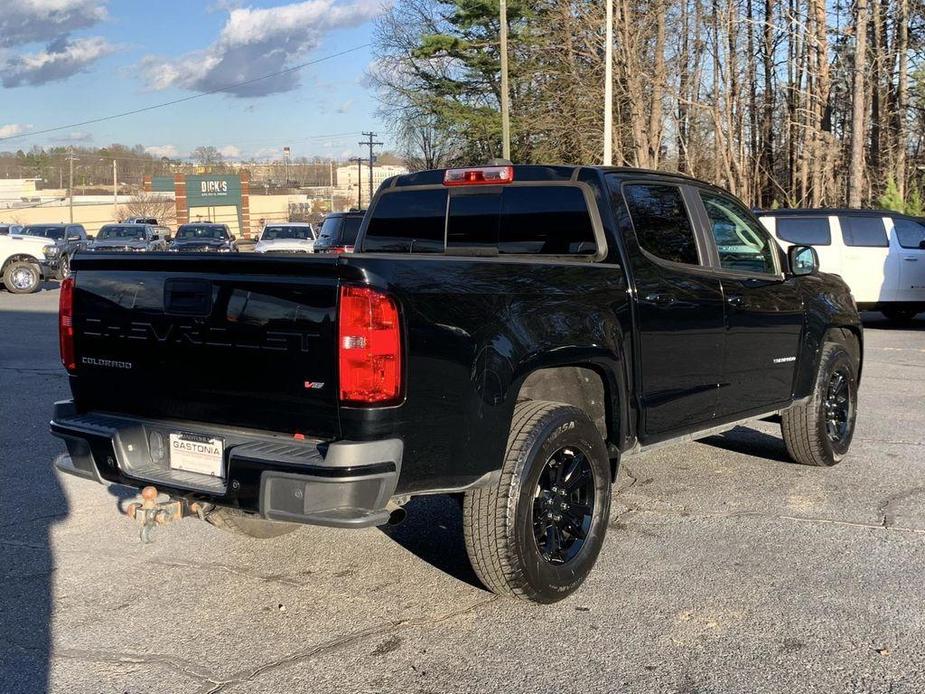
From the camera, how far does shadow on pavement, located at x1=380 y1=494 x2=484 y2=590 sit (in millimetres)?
4889

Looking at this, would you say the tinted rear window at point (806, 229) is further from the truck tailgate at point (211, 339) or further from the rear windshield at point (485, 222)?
the truck tailgate at point (211, 339)

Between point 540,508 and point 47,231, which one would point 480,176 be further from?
point 47,231

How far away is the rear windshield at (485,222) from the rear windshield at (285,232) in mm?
24872

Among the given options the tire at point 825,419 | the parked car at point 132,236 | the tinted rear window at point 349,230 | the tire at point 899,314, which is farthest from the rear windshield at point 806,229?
the parked car at point 132,236

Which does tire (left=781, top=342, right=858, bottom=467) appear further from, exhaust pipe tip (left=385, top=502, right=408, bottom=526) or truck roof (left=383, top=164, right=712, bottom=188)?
exhaust pipe tip (left=385, top=502, right=408, bottom=526)

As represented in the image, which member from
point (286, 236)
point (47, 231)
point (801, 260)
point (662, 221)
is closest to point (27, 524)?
point (662, 221)

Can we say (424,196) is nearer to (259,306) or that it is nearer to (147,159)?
(259,306)

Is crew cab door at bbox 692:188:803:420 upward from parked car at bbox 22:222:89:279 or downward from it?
downward

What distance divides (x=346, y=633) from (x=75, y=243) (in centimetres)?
3072

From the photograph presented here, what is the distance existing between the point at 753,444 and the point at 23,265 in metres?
21.3

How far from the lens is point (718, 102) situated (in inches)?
1543

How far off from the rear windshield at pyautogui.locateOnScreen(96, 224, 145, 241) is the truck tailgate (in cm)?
2968

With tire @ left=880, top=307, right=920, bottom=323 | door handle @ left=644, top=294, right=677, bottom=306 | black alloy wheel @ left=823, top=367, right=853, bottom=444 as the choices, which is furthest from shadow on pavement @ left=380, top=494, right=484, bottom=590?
tire @ left=880, top=307, right=920, bottom=323

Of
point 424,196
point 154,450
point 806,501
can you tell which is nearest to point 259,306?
point 154,450
